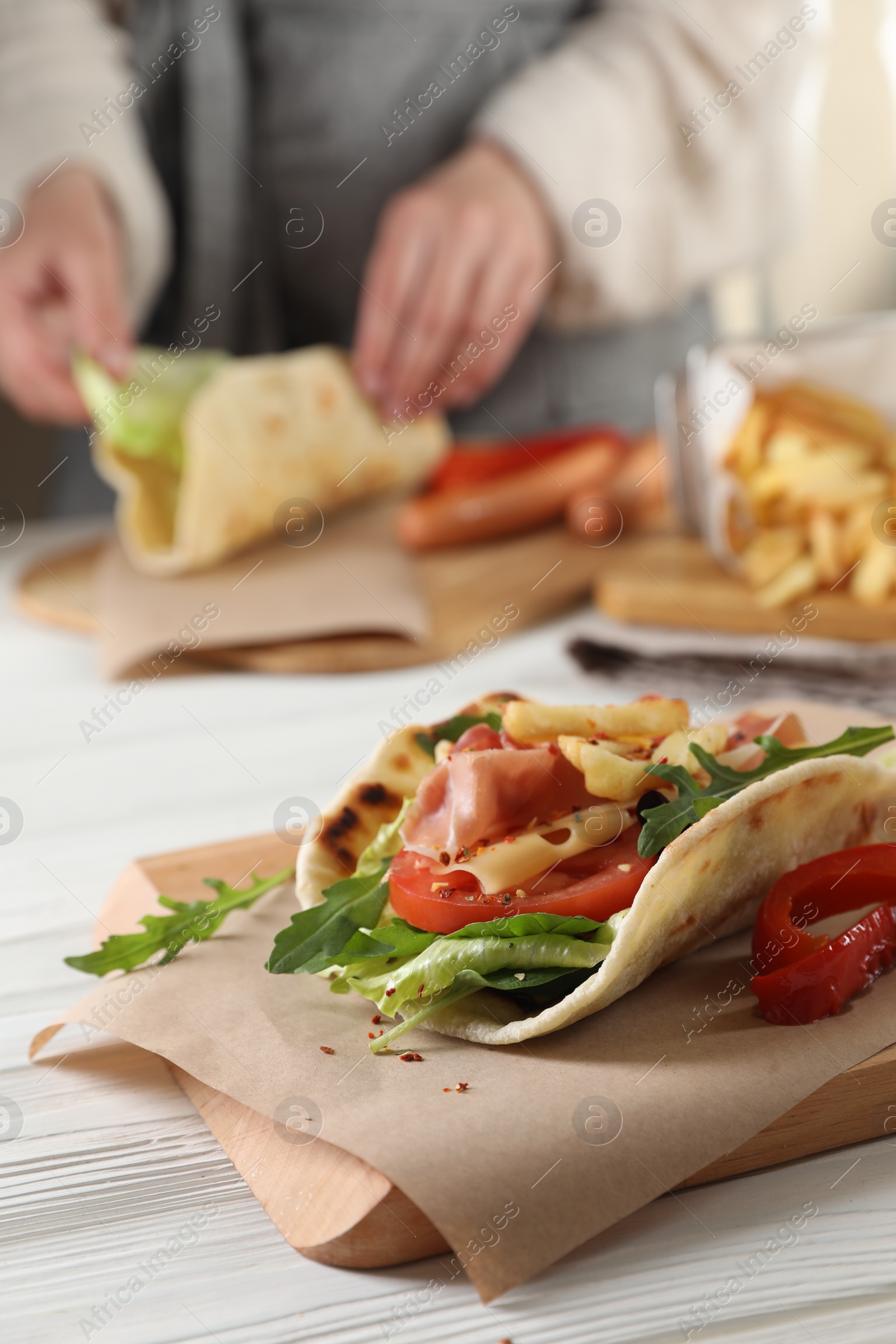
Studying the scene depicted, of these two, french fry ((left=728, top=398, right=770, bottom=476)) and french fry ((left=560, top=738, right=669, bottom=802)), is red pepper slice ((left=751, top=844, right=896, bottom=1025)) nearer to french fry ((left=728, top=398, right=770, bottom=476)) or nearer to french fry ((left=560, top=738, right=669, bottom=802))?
french fry ((left=560, top=738, right=669, bottom=802))

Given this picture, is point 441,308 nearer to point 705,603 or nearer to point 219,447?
point 219,447

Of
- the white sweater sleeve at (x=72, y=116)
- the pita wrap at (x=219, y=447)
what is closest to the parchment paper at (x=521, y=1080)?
the pita wrap at (x=219, y=447)

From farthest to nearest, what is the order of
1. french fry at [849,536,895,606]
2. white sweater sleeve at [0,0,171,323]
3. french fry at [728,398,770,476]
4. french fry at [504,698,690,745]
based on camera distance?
white sweater sleeve at [0,0,171,323]
french fry at [728,398,770,476]
french fry at [849,536,895,606]
french fry at [504,698,690,745]

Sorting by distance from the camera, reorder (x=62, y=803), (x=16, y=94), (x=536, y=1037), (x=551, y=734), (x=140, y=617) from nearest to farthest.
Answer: (x=536, y=1037), (x=551, y=734), (x=62, y=803), (x=140, y=617), (x=16, y=94)

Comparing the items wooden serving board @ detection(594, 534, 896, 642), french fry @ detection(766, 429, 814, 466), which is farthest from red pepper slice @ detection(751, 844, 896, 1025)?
french fry @ detection(766, 429, 814, 466)

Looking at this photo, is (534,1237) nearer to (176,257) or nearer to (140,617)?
(140,617)

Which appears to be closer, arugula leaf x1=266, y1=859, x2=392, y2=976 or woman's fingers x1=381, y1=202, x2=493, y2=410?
arugula leaf x1=266, y1=859, x2=392, y2=976

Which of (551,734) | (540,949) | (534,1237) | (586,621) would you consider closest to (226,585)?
(586,621)
